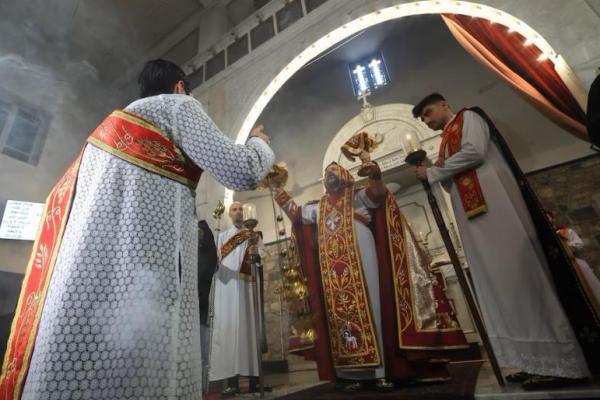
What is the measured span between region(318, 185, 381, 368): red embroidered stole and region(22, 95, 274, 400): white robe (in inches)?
60.9

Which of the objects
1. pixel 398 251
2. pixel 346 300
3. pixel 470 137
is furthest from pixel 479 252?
pixel 346 300

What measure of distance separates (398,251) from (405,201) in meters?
3.47

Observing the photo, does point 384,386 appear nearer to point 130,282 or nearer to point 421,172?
point 421,172

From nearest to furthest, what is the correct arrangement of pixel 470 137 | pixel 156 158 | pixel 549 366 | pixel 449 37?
pixel 156 158, pixel 549 366, pixel 470 137, pixel 449 37

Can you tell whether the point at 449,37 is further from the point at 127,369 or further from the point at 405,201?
the point at 127,369

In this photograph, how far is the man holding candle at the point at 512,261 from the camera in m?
1.53

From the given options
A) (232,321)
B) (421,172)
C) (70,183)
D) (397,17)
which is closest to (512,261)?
(421,172)

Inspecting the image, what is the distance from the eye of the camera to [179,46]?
5914mm

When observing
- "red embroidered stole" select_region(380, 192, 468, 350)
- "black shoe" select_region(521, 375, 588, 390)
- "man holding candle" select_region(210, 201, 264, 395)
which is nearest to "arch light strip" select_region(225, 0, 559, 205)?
"man holding candle" select_region(210, 201, 264, 395)

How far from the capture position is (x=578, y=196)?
147 inches

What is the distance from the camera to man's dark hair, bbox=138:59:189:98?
134 cm

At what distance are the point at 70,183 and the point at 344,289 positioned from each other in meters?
1.94

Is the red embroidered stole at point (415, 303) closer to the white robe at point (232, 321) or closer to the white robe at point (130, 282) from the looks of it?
the white robe at point (232, 321)

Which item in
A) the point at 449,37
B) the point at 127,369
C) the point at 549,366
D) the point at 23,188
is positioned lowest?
the point at 549,366
